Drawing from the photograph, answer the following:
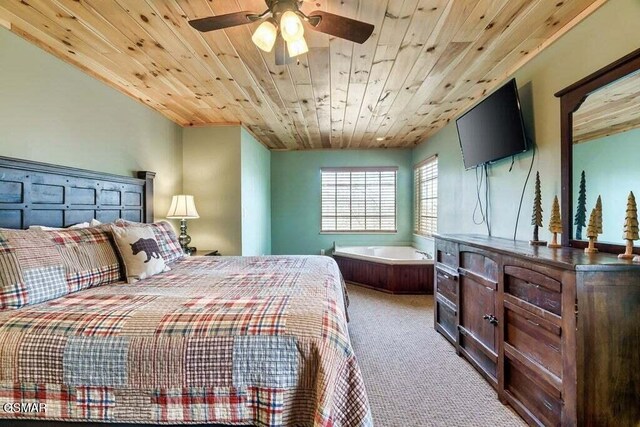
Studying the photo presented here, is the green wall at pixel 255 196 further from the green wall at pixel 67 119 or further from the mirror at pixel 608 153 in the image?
the mirror at pixel 608 153

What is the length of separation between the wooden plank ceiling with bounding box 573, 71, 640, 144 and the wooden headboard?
139 inches

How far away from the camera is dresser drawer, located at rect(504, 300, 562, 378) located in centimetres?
144

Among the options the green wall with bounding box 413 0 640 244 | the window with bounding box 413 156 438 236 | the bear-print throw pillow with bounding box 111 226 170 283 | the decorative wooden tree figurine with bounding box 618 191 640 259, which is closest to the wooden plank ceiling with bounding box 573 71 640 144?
the green wall with bounding box 413 0 640 244

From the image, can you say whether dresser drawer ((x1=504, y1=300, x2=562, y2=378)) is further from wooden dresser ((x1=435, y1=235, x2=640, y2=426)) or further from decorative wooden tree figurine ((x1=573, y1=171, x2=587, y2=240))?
decorative wooden tree figurine ((x1=573, y1=171, x2=587, y2=240))

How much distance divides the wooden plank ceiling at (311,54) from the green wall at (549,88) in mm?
109

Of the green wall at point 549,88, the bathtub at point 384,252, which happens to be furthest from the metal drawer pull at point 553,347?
the bathtub at point 384,252

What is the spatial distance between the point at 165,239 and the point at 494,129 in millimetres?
2956

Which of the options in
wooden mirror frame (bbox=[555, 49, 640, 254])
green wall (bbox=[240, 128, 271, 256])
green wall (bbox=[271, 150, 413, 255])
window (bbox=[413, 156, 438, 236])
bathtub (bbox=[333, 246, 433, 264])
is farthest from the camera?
green wall (bbox=[271, 150, 413, 255])

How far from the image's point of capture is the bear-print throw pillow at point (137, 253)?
192 cm

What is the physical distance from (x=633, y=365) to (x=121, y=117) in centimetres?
408

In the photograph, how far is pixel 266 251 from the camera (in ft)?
17.7

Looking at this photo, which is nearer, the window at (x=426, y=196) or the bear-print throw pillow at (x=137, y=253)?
the bear-print throw pillow at (x=137, y=253)

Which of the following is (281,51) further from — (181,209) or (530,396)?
(530,396)

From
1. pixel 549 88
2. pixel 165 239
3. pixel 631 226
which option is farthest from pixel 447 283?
pixel 165 239
